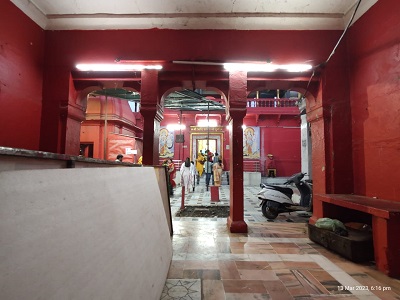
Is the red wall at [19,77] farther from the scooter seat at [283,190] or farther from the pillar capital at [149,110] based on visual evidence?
the scooter seat at [283,190]

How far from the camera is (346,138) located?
446 centimetres

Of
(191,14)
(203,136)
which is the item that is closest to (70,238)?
(191,14)

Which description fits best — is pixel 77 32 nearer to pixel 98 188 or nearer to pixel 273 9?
pixel 273 9

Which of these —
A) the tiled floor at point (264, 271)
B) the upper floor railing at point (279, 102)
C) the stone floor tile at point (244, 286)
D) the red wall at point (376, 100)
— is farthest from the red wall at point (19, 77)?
the upper floor railing at point (279, 102)

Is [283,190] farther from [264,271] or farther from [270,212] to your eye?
[264,271]

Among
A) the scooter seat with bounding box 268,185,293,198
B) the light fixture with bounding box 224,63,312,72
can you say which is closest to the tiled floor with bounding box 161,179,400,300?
the scooter seat with bounding box 268,185,293,198

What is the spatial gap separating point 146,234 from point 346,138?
428 cm

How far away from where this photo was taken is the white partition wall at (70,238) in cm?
75

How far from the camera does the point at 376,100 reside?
380cm

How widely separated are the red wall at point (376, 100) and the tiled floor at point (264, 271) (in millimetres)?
1489

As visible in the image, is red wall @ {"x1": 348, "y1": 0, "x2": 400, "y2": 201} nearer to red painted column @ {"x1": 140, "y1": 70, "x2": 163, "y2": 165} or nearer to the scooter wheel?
the scooter wheel

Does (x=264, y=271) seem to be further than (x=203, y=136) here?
No

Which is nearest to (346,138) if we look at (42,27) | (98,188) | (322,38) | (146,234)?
(322,38)

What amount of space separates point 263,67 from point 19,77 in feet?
15.6
